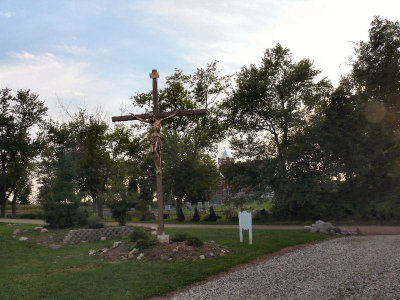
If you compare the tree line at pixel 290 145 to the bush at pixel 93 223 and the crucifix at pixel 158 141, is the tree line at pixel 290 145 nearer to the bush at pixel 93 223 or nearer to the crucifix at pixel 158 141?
the bush at pixel 93 223

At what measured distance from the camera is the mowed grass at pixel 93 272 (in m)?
8.15

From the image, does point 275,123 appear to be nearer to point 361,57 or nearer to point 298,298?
point 361,57

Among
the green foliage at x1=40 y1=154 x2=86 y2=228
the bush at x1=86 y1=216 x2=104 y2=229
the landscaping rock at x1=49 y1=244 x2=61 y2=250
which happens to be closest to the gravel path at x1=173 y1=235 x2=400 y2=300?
the landscaping rock at x1=49 y1=244 x2=61 y2=250

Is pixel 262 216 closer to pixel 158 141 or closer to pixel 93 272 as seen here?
pixel 158 141

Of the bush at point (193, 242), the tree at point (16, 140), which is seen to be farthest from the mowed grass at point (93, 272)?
the tree at point (16, 140)

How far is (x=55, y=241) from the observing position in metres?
16.9

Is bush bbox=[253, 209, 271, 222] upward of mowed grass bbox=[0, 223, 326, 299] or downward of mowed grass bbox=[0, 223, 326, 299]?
upward

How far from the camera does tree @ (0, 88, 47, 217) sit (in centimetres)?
3856

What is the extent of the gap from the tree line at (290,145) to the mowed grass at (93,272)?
22.2 ft

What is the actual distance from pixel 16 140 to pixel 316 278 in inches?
1467

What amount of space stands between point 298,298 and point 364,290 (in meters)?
1.65

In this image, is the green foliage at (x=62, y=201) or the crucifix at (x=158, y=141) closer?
the crucifix at (x=158, y=141)

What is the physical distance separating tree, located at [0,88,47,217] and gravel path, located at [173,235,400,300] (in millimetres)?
34893

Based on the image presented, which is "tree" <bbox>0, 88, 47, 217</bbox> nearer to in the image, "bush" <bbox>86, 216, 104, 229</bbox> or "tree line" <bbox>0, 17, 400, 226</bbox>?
"tree line" <bbox>0, 17, 400, 226</bbox>
